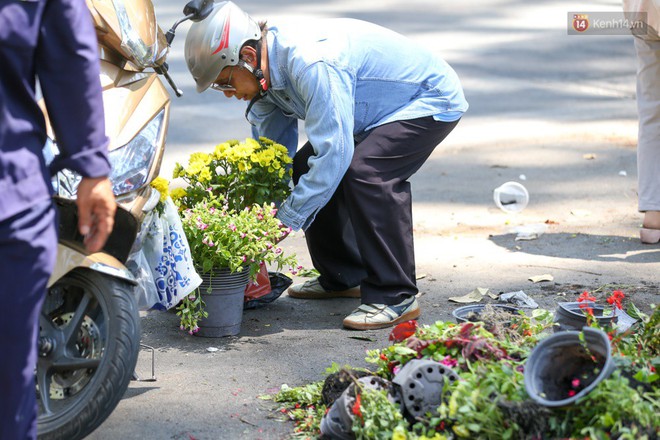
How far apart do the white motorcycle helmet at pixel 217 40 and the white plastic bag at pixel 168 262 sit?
29.7 inches

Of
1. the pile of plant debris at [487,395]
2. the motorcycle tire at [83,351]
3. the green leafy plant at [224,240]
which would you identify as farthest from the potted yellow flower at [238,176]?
the motorcycle tire at [83,351]

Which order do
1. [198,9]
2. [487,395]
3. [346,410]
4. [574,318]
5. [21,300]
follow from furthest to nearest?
[198,9] → [574,318] → [346,410] → [487,395] → [21,300]

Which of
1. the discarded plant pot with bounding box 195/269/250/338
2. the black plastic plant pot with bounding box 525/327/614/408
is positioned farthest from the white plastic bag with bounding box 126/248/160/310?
the black plastic plant pot with bounding box 525/327/614/408

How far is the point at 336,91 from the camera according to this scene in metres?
4.25

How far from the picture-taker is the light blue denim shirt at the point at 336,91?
168 inches

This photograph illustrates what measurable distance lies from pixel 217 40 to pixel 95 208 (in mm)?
1879

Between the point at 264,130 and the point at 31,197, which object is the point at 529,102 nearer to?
the point at 264,130

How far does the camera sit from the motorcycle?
3.11 m

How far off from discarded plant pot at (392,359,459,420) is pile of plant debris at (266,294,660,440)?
0.05ft

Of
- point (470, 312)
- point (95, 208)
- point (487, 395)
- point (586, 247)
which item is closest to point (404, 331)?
point (470, 312)

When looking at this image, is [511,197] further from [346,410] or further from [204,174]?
[346,410]

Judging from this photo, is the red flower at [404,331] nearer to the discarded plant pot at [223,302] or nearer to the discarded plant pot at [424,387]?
the discarded plant pot at [424,387]

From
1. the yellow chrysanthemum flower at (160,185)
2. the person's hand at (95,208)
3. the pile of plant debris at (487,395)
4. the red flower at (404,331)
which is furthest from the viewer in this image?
the yellow chrysanthemum flower at (160,185)

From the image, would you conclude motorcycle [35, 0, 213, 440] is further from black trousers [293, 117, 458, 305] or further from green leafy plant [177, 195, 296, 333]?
black trousers [293, 117, 458, 305]
